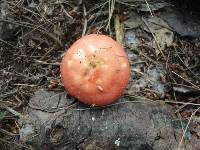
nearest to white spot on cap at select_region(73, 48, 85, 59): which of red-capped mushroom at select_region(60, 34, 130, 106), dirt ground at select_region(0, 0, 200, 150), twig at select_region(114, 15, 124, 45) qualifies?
red-capped mushroom at select_region(60, 34, 130, 106)

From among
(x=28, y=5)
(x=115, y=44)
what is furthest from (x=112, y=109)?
(x=28, y=5)

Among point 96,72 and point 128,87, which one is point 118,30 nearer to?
point 128,87

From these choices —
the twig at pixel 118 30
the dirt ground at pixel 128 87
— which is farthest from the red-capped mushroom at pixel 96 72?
the twig at pixel 118 30

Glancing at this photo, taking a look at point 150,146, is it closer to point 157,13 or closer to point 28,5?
point 157,13

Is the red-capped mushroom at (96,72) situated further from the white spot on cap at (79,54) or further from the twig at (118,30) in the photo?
the twig at (118,30)

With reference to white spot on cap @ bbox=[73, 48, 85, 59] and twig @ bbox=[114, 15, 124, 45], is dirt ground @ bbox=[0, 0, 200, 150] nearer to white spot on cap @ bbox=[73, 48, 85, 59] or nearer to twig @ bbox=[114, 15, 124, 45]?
twig @ bbox=[114, 15, 124, 45]

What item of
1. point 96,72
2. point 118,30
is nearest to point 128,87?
point 96,72
